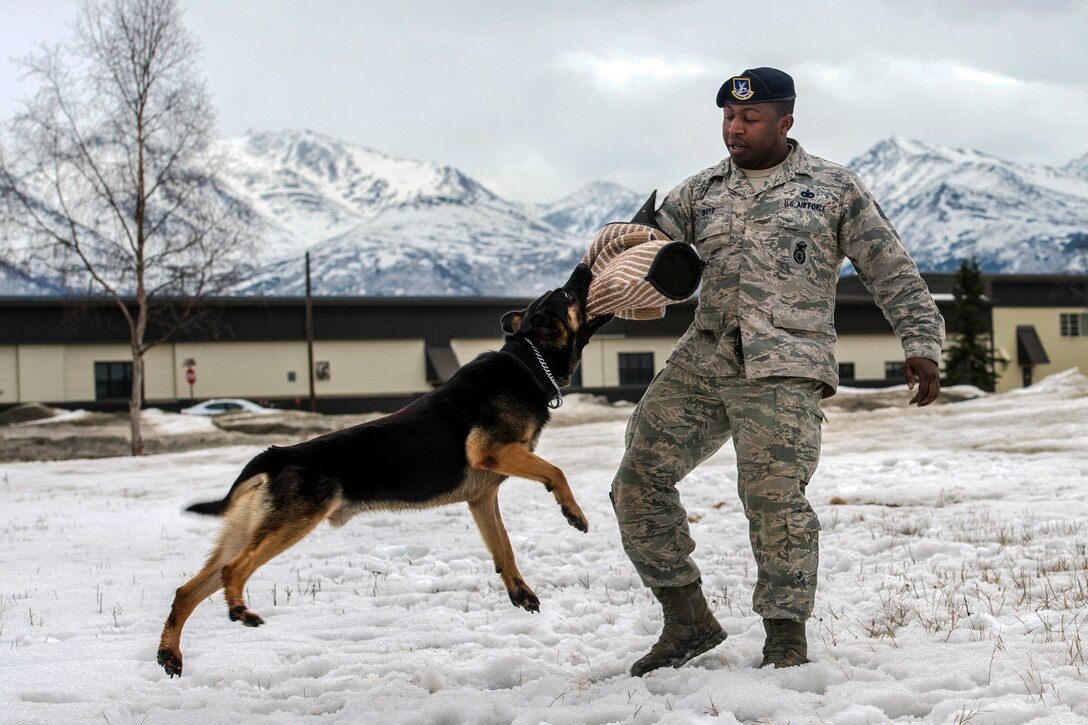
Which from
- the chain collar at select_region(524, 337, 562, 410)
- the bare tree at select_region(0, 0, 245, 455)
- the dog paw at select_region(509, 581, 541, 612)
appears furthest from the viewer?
the bare tree at select_region(0, 0, 245, 455)

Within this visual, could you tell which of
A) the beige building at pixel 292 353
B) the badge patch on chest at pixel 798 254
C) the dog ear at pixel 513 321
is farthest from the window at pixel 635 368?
the badge patch on chest at pixel 798 254

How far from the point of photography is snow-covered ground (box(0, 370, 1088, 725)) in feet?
13.4

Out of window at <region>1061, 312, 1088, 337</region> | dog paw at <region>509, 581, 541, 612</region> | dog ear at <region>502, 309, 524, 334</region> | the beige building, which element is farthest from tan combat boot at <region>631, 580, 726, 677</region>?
window at <region>1061, 312, 1088, 337</region>

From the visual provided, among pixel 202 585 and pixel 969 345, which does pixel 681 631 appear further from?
pixel 969 345

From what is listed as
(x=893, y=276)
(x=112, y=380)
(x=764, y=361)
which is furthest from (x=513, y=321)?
(x=112, y=380)

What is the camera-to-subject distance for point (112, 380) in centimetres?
4069

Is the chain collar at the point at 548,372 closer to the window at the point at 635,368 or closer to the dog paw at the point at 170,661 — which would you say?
the dog paw at the point at 170,661

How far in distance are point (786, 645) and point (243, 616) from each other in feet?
8.14

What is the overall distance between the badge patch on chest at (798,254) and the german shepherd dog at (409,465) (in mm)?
1095

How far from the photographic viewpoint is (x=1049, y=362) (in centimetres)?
5147

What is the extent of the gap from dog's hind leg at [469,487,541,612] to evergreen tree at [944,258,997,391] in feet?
144

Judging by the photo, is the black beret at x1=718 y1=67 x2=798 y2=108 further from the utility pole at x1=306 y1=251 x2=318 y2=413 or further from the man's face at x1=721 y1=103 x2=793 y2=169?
the utility pole at x1=306 y1=251 x2=318 y2=413

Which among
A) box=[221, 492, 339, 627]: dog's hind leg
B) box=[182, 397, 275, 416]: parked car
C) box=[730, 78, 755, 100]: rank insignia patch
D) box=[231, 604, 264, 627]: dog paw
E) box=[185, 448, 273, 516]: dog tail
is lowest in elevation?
box=[182, 397, 275, 416]: parked car

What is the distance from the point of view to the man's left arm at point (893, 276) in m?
4.37
